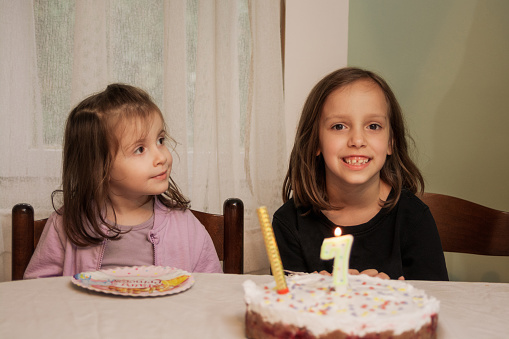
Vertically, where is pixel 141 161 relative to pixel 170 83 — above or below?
below

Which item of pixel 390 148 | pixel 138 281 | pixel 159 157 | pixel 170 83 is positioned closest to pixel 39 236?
pixel 159 157

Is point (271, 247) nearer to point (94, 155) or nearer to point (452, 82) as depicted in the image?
point (94, 155)

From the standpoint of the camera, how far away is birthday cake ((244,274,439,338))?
52cm

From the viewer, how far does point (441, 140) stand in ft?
7.21

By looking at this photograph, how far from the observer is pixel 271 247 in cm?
60

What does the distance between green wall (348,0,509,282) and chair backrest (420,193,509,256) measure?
32.2 inches

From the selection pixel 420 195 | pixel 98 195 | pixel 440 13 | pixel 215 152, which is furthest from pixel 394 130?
pixel 440 13

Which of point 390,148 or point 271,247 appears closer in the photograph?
point 271,247

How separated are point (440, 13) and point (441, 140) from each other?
1.79ft

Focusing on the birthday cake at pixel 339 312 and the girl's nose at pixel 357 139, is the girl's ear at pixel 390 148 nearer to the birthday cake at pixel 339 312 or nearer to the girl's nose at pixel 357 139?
the girl's nose at pixel 357 139

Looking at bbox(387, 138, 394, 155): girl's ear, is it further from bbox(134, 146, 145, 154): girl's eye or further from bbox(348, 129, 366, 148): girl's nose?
bbox(134, 146, 145, 154): girl's eye

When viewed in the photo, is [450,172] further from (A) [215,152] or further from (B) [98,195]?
(B) [98,195]

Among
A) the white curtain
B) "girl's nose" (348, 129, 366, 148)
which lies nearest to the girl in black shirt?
"girl's nose" (348, 129, 366, 148)

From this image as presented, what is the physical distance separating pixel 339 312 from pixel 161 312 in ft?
0.83
